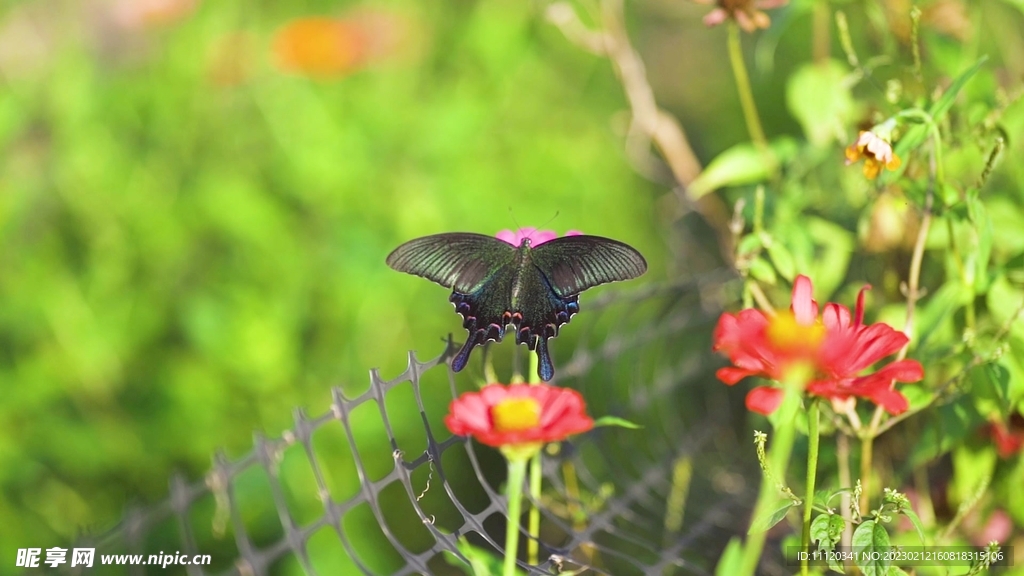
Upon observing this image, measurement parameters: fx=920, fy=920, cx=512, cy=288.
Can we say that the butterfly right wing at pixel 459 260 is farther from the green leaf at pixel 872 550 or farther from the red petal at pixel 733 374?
the green leaf at pixel 872 550

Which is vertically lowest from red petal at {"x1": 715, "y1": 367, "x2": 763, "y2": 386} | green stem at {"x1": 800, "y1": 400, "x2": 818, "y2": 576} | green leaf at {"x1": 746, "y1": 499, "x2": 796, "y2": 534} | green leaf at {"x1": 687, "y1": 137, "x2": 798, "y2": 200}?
green leaf at {"x1": 746, "y1": 499, "x2": 796, "y2": 534}

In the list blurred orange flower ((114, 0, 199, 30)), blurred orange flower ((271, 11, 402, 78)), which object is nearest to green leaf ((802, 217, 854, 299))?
blurred orange flower ((271, 11, 402, 78))

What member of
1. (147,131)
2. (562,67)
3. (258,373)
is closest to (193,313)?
(258,373)

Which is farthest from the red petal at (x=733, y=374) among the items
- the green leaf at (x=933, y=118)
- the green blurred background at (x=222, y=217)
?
the green blurred background at (x=222, y=217)

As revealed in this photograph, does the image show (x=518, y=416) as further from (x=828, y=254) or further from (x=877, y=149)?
(x=828, y=254)

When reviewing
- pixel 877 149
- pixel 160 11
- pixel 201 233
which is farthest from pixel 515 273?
pixel 160 11

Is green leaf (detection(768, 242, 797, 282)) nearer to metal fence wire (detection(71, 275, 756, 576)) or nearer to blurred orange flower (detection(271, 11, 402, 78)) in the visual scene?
metal fence wire (detection(71, 275, 756, 576))

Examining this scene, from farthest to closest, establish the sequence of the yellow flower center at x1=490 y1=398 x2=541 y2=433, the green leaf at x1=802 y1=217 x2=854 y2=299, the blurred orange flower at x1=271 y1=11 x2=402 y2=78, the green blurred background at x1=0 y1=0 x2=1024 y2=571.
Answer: the blurred orange flower at x1=271 y1=11 x2=402 y2=78, the green blurred background at x1=0 y1=0 x2=1024 y2=571, the green leaf at x1=802 y1=217 x2=854 y2=299, the yellow flower center at x1=490 y1=398 x2=541 y2=433

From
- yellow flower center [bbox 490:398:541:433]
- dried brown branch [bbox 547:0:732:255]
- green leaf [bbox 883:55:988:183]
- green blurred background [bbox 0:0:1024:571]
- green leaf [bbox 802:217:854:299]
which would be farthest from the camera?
green blurred background [bbox 0:0:1024:571]
